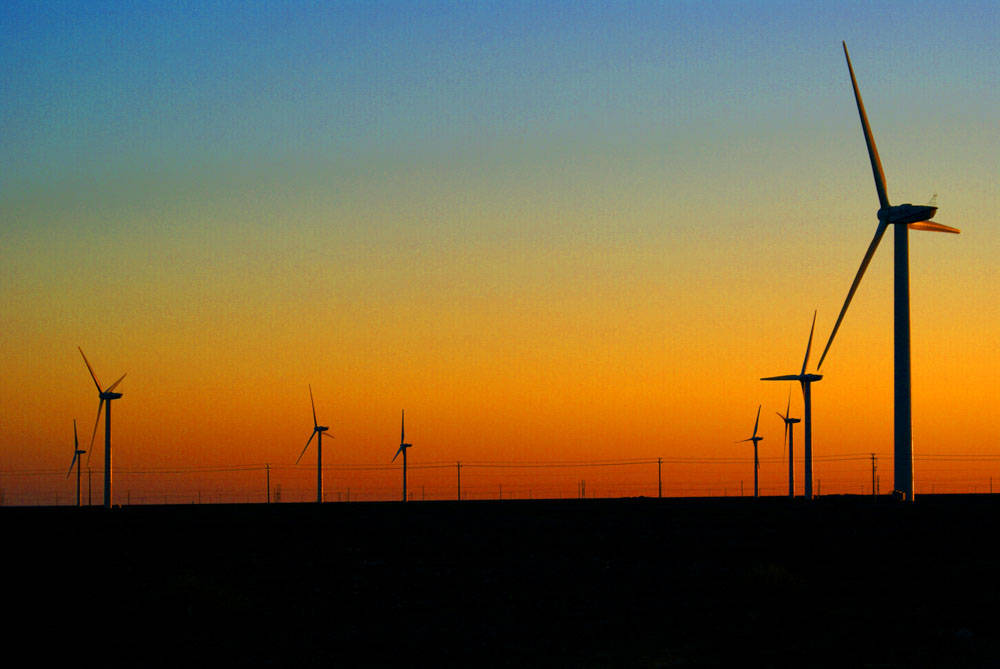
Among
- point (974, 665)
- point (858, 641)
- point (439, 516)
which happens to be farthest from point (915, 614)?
point (439, 516)

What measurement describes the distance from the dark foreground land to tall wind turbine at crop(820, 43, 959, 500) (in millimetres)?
12802

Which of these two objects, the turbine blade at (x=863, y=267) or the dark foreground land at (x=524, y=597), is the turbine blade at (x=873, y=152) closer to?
the turbine blade at (x=863, y=267)

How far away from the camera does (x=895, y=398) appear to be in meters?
116

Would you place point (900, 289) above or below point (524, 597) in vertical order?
above

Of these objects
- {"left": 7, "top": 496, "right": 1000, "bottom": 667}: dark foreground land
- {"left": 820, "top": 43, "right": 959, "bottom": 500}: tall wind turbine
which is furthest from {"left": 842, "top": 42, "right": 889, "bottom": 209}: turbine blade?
{"left": 7, "top": 496, "right": 1000, "bottom": 667}: dark foreground land

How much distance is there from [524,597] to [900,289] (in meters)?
67.1

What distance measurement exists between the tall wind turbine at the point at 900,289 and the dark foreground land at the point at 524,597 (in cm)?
1280

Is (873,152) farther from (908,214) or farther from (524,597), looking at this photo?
(524,597)

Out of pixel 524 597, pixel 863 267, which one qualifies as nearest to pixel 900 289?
pixel 863 267

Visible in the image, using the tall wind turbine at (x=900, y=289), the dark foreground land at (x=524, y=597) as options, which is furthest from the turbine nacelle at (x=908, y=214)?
the dark foreground land at (x=524, y=597)

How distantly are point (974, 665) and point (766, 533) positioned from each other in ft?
189

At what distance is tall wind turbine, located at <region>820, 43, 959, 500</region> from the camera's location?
Result: 11619 centimetres

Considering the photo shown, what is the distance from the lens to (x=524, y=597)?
61844 mm

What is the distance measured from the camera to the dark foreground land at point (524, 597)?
47.6 metres
